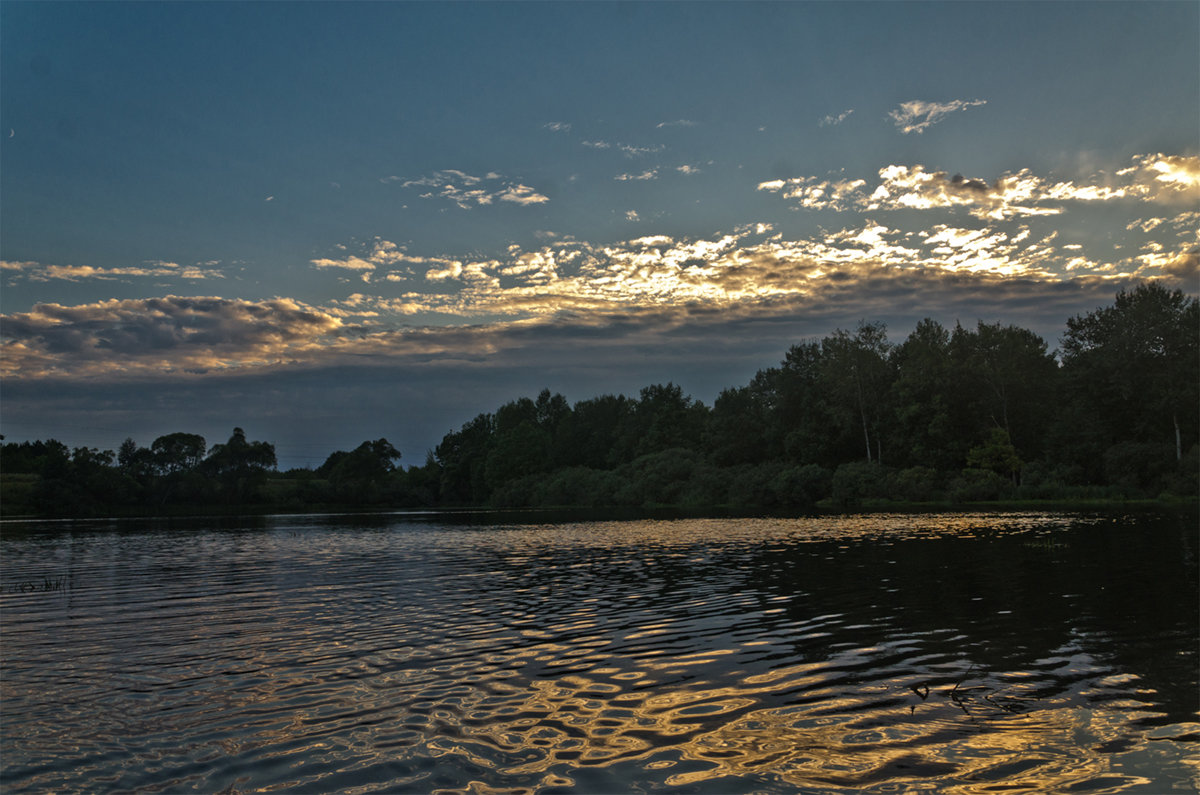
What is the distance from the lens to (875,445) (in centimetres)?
10469

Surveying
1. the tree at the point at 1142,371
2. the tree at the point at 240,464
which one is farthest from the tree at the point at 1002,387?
the tree at the point at 240,464

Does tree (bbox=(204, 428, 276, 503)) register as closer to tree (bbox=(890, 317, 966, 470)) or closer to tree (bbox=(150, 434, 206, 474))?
tree (bbox=(150, 434, 206, 474))

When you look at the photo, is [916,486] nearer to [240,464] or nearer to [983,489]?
[983,489]

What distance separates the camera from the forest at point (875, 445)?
254 ft

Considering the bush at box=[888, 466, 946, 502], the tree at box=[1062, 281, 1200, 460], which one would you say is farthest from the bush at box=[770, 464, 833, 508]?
the tree at box=[1062, 281, 1200, 460]

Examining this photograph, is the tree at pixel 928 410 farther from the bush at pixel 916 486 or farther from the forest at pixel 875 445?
the bush at pixel 916 486

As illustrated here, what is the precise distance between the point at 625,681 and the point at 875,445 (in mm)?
100644

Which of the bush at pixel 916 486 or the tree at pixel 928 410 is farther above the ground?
the tree at pixel 928 410

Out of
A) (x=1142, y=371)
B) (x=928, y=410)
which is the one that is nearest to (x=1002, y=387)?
(x=928, y=410)

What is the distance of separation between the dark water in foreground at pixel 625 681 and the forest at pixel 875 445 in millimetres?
60800

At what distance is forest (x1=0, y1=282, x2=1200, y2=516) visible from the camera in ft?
254

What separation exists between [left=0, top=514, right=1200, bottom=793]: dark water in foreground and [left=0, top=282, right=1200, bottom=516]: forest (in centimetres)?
6080

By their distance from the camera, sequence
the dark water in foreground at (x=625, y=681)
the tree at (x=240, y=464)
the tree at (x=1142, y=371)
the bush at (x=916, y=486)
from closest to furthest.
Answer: the dark water in foreground at (x=625, y=681), the tree at (x=1142, y=371), the bush at (x=916, y=486), the tree at (x=240, y=464)

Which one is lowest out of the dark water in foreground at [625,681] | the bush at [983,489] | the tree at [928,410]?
the bush at [983,489]
